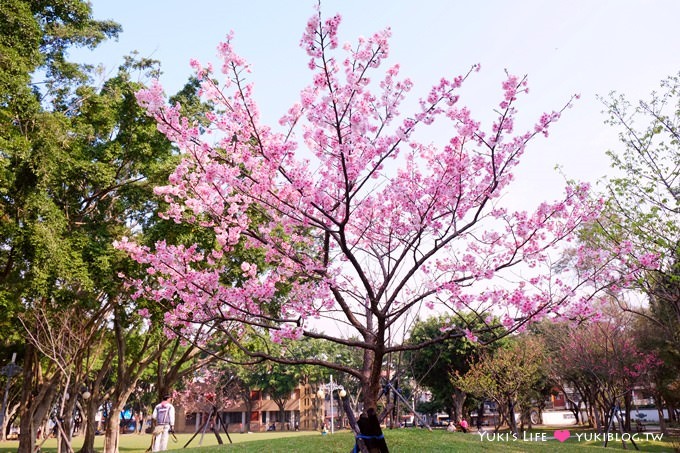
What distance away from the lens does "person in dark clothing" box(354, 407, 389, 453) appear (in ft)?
16.8

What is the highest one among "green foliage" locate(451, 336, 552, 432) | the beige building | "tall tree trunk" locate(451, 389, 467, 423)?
"green foliage" locate(451, 336, 552, 432)

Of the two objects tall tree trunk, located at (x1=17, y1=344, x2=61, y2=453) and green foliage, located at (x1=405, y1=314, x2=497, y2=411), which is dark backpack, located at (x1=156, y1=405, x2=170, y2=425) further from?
green foliage, located at (x1=405, y1=314, x2=497, y2=411)

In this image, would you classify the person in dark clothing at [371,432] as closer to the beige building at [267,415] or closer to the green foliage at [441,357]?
the green foliage at [441,357]

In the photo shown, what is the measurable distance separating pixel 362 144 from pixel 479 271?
2.34 m

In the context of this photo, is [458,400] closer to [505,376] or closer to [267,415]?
[505,376]

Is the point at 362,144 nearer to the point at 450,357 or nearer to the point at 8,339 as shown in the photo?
the point at 8,339

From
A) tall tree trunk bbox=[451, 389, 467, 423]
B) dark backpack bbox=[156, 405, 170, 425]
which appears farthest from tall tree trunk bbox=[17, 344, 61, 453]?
tall tree trunk bbox=[451, 389, 467, 423]

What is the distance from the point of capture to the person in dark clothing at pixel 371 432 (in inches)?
202

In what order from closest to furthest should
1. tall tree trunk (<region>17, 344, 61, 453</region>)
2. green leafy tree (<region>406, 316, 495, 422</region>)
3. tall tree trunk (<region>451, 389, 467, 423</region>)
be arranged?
tall tree trunk (<region>17, 344, 61, 453</region>) < green leafy tree (<region>406, 316, 495, 422</region>) < tall tree trunk (<region>451, 389, 467, 423</region>)

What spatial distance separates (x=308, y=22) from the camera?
4.78 m

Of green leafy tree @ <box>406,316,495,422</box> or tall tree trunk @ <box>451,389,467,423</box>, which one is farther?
tall tree trunk @ <box>451,389,467,423</box>

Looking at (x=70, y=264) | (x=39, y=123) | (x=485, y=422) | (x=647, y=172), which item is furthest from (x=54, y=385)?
(x=485, y=422)

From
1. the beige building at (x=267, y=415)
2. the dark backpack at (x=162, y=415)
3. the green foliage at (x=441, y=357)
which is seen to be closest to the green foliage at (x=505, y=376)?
the green foliage at (x=441, y=357)

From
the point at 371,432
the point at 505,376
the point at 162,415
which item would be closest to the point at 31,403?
the point at 162,415
